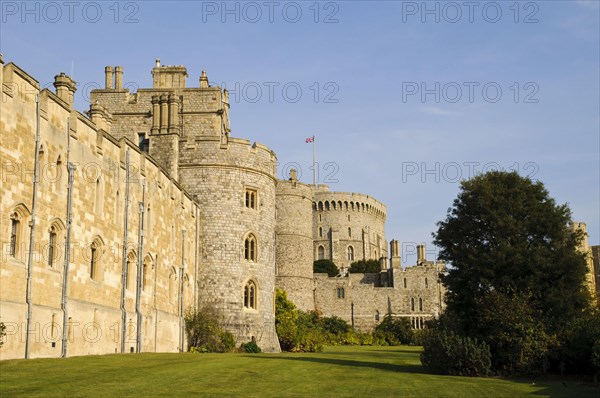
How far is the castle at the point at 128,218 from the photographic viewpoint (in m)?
21.8

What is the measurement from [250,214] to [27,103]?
20808mm

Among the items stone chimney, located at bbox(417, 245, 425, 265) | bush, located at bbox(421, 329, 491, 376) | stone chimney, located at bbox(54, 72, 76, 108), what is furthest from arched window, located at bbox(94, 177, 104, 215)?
stone chimney, located at bbox(417, 245, 425, 265)

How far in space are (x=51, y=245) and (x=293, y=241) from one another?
51.9 m

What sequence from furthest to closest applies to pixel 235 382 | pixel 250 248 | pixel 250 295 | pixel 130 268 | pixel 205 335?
pixel 250 248 < pixel 250 295 < pixel 205 335 < pixel 130 268 < pixel 235 382

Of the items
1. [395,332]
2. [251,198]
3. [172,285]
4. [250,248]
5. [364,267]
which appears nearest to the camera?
[172,285]

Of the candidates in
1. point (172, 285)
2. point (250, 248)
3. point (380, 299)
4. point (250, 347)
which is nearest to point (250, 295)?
point (250, 248)

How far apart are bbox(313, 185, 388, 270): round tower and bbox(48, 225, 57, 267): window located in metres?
93.7

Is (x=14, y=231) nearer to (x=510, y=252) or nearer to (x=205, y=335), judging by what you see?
(x=510, y=252)

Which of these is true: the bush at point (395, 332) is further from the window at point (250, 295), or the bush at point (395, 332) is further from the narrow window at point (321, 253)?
the narrow window at point (321, 253)

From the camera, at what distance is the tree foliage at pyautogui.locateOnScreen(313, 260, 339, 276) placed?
110 m

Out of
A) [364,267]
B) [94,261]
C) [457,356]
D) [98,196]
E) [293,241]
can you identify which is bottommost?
[457,356]

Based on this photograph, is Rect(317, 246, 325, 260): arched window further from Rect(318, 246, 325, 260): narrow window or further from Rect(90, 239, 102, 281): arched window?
Rect(90, 239, 102, 281): arched window

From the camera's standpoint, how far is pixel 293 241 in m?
75.0

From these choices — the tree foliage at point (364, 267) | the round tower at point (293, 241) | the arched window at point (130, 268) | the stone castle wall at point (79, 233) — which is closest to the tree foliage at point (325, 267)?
the tree foliage at point (364, 267)
